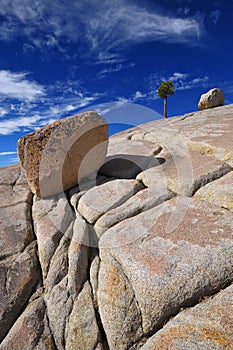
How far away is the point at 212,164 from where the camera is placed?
5.57m

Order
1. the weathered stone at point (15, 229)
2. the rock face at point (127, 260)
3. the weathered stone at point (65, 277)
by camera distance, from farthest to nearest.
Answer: the weathered stone at point (15, 229), the weathered stone at point (65, 277), the rock face at point (127, 260)

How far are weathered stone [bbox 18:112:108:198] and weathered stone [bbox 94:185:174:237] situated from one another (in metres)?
1.78

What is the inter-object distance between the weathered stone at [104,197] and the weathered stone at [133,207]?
149mm

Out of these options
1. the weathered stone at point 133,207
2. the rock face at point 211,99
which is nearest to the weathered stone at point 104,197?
the weathered stone at point 133,207

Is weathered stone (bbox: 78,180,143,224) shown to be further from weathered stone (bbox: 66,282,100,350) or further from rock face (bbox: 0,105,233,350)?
weathered stone (bbox: 66,282,100,350)

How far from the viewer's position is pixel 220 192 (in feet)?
15.4

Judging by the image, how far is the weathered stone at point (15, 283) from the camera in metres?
4.30

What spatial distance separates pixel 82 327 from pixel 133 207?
2351mm

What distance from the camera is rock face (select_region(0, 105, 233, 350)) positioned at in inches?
132

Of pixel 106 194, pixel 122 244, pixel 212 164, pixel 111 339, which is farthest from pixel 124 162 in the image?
pixel 111 339

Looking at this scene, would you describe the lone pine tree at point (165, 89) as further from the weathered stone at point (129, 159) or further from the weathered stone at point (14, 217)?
the weathered stone at point (14, 217)

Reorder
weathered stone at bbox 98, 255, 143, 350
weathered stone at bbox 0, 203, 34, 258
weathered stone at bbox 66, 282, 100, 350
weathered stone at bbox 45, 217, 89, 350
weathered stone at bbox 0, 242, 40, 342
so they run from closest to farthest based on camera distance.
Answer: weathered stone at bbox 98, 255, 143, 350 → weathered stone at bbox 66, 282, 100, 350 → weathered stone at bbox 45, 217, 89, 350 → weathered stone at bbox 0, 242, 40, 342 → weathered stone at bbox 0, 203, 34, 258

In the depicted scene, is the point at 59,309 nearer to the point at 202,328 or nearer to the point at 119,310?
the point at 119,310

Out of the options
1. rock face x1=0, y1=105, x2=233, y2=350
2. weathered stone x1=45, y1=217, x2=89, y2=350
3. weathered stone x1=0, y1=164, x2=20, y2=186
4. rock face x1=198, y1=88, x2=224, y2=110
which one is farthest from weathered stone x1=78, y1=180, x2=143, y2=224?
rock face x1=198, y1=88, x2=224, y2=110
